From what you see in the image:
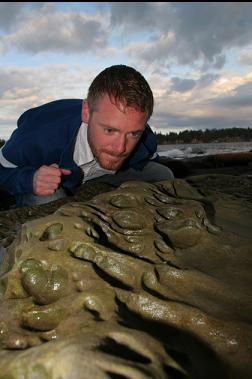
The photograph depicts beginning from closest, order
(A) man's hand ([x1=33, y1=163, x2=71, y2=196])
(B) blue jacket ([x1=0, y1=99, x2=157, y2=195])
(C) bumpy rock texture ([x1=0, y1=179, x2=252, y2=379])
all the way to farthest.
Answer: (C) bumpy rock texture ([x1=0, y1=179, x2=252, y2=379])
(A) man's hand ([x1=33, y1=163, x2=71, y2=196])
(B) blue jacket ([x1=0, y1=99, x2=157, y2=195])

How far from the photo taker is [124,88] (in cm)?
279

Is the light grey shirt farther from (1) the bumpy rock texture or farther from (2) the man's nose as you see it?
(1) the bumpy rock texture

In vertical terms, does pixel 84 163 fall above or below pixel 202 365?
above

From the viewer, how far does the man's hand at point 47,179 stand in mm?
3080

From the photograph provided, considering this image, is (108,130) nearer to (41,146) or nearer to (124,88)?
(124,88)

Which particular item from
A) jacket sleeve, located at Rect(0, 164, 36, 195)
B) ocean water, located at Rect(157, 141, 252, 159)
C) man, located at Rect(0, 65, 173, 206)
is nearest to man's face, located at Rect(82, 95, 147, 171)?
man, located at Rect(0, 65, 173, 206)

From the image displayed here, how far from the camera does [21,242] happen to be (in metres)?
1.54

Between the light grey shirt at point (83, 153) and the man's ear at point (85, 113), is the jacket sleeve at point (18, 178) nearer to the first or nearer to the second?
the light grey shirt at point (83, 153)

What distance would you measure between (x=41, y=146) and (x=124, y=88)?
3.52ft

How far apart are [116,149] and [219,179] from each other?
1.17m

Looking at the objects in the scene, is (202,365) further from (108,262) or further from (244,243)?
(244,243)

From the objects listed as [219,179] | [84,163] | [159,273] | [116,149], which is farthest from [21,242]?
[219,179]

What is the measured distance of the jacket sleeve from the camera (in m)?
3.30

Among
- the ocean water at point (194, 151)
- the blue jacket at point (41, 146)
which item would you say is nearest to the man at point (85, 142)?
the blue jacket at point (41, 146)
